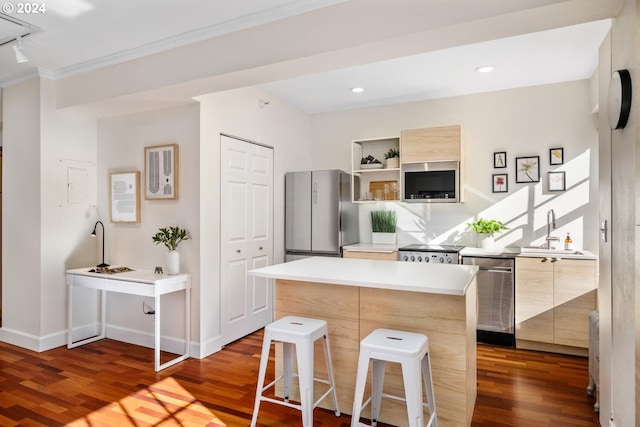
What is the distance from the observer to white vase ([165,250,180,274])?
3.46 m

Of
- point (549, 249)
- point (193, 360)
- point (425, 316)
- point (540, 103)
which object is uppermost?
point (540, 103)

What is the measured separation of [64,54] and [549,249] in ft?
15.8

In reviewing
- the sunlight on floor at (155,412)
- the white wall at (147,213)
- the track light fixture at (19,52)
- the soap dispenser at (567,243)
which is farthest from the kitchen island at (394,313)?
the track light fixture at (19,52)

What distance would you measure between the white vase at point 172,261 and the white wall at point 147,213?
0.11m

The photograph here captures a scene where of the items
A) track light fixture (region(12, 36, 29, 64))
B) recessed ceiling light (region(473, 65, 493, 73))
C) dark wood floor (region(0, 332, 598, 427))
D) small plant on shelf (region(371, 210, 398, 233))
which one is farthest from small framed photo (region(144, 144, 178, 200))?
recessed ceiling light (region(473, 65, 493, 73))

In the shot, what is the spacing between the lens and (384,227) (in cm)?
483

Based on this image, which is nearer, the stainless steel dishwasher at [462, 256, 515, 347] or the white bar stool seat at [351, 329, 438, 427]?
the white bar stool seat at [351, 329, 438, 427]

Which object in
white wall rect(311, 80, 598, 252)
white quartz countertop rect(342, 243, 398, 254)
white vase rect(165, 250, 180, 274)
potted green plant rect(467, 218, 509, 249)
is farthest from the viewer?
white quartz countertop rect(342, 243, 398, 254)

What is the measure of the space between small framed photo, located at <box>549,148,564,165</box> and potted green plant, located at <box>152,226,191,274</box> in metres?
3.83

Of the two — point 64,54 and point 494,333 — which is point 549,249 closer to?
point 494,333

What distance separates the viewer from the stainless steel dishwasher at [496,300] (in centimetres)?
379

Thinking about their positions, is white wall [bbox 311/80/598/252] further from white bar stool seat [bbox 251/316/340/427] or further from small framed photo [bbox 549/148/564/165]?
white bar stool seat [bbox 251/316/340/427]

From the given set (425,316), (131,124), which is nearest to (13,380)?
(131,124)

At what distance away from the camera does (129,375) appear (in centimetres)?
312
